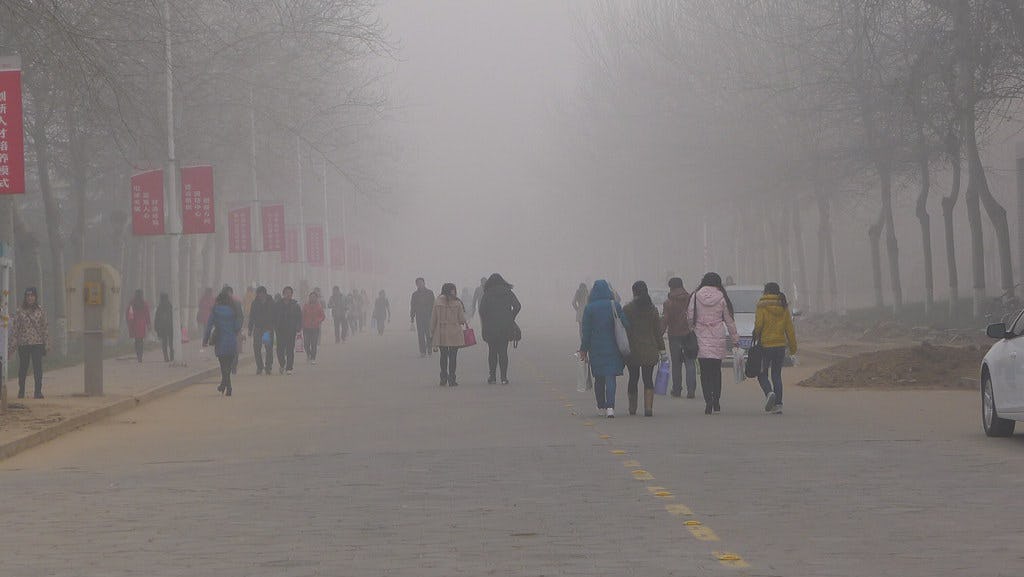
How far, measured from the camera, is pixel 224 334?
2838 centimetres

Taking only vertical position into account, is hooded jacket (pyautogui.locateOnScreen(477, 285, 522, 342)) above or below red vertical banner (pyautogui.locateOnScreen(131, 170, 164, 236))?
below

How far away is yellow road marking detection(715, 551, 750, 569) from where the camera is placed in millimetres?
8898

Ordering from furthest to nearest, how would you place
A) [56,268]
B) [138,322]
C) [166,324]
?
[138,322]
[56,268]
[166,324]

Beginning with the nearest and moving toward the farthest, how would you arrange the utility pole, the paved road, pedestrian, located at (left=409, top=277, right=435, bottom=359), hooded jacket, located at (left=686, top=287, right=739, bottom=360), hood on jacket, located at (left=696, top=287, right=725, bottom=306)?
the paved road → hooded jacket, located at (left=686, top=287, right=739, bottom=360) → hood on jacket, located at (left=696, top=287, right=725, bottom=306) → the utility pole → pedestrian, located at (left=409, top=277, right=435, bottom=359)

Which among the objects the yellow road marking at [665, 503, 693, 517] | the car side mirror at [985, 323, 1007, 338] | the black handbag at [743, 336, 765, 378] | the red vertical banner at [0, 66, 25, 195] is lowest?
the yellow road marking at [665, 503, 693, 517]

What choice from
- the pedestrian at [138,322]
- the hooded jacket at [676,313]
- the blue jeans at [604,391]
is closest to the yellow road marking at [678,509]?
the blue jeans at [604,391]

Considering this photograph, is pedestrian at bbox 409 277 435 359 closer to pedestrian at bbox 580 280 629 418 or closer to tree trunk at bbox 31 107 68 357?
tree trunk at bbox 31 107 68 357

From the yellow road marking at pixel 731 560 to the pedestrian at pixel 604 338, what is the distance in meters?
11.1

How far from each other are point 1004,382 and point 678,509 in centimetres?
610

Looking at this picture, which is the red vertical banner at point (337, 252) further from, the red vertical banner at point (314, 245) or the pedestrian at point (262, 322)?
the pedestrian at point (262, 322)

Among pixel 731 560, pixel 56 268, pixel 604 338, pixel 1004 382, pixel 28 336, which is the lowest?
pixel 731 560

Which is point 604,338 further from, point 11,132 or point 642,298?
point 11,132

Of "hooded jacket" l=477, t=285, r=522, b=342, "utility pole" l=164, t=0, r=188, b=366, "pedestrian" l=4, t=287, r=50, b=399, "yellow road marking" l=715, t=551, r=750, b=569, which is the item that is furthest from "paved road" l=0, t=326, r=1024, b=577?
"utility pole" l=164, t=0, r=188, b=366

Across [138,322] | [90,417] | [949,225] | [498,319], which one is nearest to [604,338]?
[90,417]
